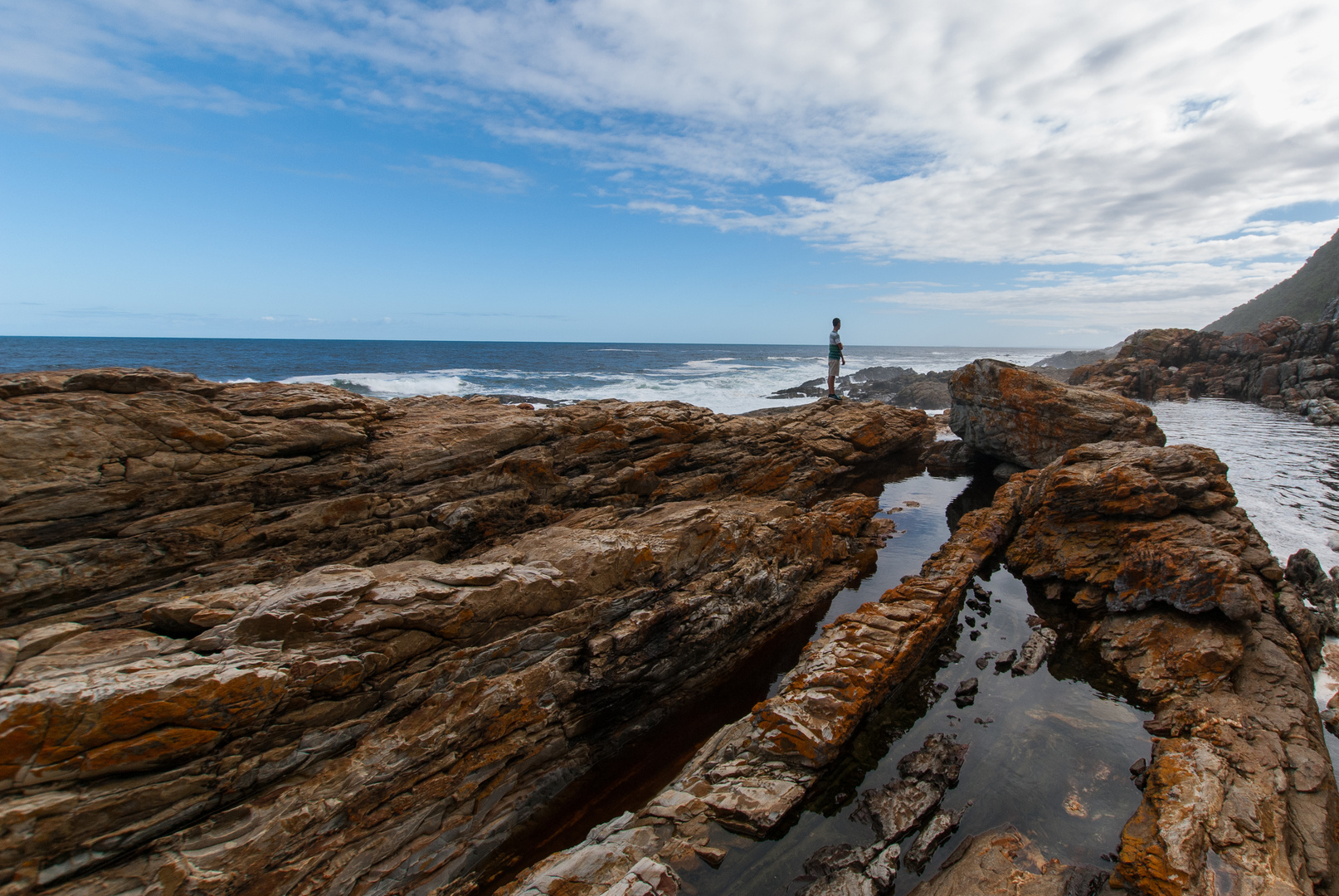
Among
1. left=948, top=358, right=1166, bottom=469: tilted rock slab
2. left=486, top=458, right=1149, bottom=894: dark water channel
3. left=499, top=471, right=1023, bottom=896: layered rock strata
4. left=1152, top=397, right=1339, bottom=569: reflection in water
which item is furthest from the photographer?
left=948, top=358, right=1166, bottom=469: tilted rock slab

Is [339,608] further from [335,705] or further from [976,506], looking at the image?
[976,506]

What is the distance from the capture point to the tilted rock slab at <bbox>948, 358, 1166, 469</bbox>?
16547 mm

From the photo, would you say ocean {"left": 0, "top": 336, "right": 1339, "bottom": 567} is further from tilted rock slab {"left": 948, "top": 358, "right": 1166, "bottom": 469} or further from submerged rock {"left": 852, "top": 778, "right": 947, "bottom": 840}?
submerged rock {"left": 852, "top": 778, "right": 947, "bottom": 840}

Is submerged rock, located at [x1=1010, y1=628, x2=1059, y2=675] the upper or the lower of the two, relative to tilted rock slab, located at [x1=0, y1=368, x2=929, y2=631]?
lower

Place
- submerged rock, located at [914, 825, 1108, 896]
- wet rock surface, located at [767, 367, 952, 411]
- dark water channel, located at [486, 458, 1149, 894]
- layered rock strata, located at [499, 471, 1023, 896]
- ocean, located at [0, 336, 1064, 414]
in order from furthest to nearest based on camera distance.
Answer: ocean, located at [0, 336, 1064, 414] → wet rock surface, located at [767, 367, 952, 411] → dark water channel, located at [486, 458, 1149, 894] → layered rock strata, located at [499, 471, 1023, 896] → submerged rock, located at [914, 825, 1108, 896]

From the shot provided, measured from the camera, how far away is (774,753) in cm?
718

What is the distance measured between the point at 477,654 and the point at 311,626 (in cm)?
205

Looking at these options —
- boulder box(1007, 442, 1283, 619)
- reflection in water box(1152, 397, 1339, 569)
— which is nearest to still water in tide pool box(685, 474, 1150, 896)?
boulder box(1007, 442, 1283, 619)

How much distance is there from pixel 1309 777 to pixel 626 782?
8.44 metres

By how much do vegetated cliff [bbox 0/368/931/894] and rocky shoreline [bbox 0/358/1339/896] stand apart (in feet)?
0.11

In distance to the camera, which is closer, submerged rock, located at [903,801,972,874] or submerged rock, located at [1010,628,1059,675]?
submerged rock, located at [903,801,972,874]

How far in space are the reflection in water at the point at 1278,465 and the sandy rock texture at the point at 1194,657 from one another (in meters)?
3.62

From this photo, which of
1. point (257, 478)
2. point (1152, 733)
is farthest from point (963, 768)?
point (257, 478)

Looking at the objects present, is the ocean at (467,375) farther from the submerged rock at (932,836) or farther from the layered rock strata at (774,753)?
the submerged rock at (932,836)
